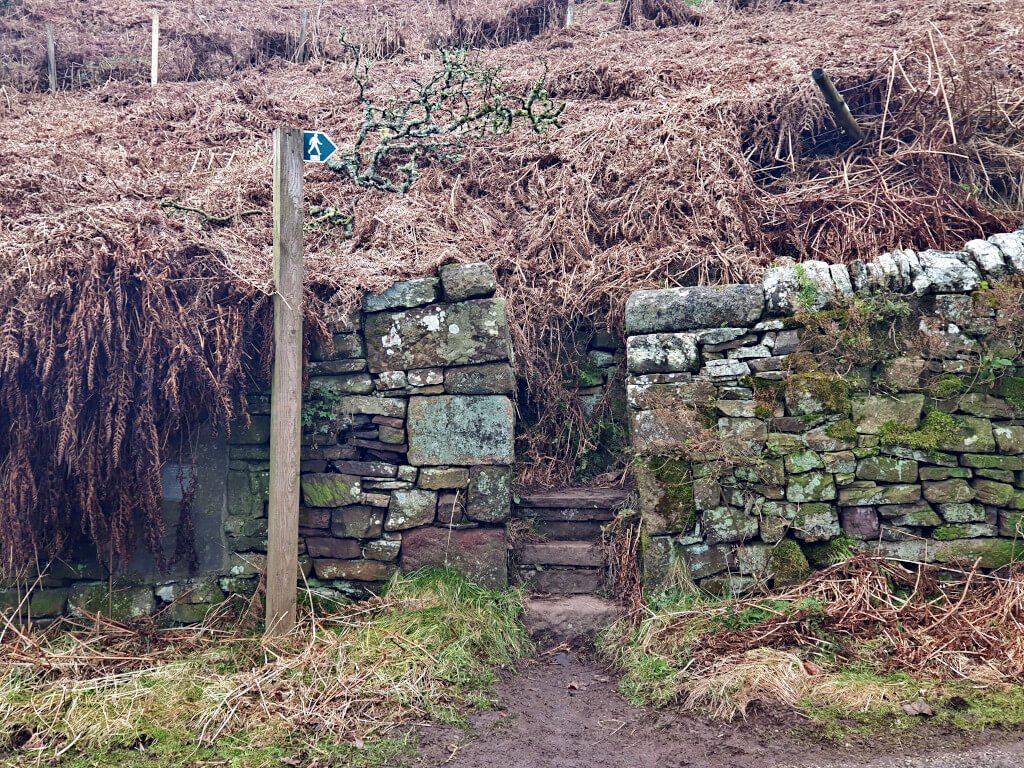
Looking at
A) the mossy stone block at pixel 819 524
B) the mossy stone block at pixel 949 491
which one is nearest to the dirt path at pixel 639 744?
the mossy stone block at pixel 819 524

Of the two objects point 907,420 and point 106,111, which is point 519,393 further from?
point 106,111

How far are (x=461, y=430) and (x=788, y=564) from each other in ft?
6.85

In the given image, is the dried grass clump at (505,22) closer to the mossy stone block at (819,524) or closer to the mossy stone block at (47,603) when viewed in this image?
the mossy stone block at (819,524)

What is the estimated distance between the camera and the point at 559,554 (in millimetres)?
4527

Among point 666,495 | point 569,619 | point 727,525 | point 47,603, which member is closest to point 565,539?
point 569,619

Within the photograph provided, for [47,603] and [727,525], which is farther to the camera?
[47,603]

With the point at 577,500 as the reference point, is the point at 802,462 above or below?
above

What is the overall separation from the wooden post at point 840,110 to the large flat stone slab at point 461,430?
12.3ft

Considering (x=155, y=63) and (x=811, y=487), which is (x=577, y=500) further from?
(x=155, y=63)

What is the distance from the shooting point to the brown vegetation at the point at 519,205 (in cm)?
397

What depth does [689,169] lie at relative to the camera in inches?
227

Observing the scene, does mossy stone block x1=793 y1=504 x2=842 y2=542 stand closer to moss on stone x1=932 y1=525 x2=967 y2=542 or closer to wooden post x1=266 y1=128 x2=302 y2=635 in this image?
moss on stone x1=932 y1=525 x2=967 y2=542

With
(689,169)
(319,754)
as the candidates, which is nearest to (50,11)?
(689,169)

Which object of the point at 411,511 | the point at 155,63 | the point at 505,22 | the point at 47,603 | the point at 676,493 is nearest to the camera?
the point at 676,493
